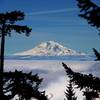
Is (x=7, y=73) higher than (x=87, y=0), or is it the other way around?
(x=87, y=0)

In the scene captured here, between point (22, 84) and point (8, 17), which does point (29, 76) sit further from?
point (8, 17)

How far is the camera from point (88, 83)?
10648mm

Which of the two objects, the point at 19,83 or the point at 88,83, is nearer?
the point at 88,83

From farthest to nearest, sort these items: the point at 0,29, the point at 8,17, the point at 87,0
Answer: the point at 0,29
the point at 8,17
the point at 87,0

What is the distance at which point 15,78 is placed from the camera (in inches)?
541

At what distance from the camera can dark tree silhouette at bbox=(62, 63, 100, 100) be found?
10.5m

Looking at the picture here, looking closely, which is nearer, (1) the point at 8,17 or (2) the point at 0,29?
(1) the point at 8,17

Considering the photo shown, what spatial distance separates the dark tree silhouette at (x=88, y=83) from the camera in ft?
34.6

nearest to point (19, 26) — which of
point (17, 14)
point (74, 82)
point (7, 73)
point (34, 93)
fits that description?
point (17, 14)

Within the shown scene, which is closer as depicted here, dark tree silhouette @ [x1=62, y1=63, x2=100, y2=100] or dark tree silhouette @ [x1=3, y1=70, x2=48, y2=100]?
dark tree silhouette @ [x1=62, y1=63, x2=100, y2=100]

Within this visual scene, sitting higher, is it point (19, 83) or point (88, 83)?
point (88, 83)

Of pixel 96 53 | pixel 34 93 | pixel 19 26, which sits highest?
pixel 19 26

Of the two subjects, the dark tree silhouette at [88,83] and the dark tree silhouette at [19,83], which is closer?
the dark tree silhouette at [88,83]

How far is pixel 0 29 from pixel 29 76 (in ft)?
10.4
